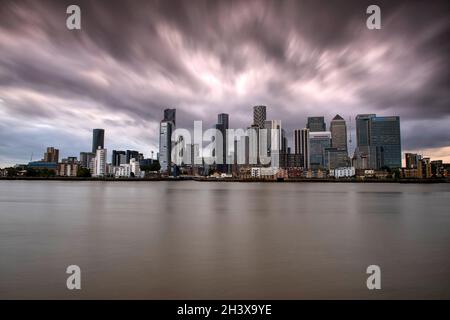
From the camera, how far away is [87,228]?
20.0 meters

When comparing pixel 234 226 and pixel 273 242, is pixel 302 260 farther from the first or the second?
pixel 234 226

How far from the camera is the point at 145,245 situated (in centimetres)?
1462

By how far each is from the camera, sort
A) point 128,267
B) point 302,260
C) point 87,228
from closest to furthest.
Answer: point 128,267 < point 302,260 < point 87,228
